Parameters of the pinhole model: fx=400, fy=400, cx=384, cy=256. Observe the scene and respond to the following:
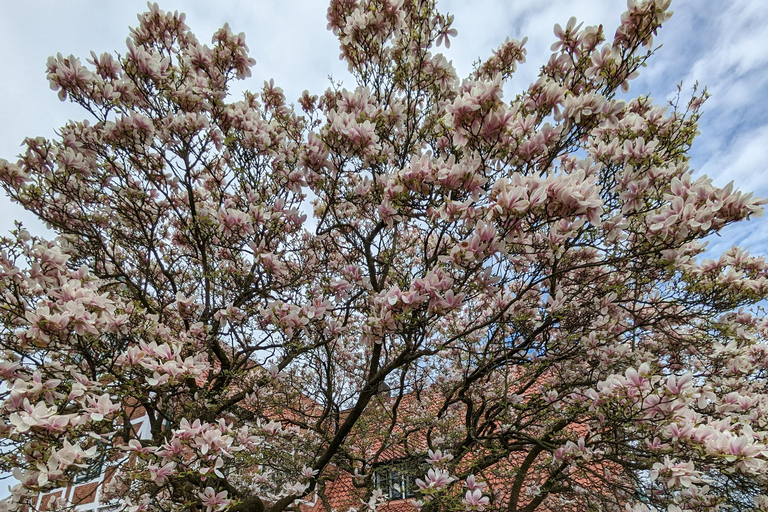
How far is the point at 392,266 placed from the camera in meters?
3.76

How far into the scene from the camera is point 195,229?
398 centimetres

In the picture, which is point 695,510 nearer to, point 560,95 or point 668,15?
point 560,95

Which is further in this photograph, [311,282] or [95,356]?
[311,282]

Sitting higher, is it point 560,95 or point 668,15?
point 668,15

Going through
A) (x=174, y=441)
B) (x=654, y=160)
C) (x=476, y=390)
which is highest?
(x=654, y=160)

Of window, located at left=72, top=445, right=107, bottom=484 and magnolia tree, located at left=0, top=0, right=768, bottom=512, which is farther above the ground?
magnolia tree, located at left=0, top=0, right=768, bottom=512

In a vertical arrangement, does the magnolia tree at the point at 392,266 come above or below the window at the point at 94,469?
above

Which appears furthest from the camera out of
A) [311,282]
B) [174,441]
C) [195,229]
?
[311,282]

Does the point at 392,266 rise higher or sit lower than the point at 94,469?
higher

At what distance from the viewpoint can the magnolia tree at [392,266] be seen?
7.30 ft

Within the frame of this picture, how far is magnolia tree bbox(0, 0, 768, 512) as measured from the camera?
222cm

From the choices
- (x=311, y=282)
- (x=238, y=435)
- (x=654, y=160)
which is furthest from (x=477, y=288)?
(x=311, y=282)

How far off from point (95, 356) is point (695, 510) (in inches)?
168

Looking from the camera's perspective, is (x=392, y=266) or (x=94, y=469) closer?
(x=94, y=469)
